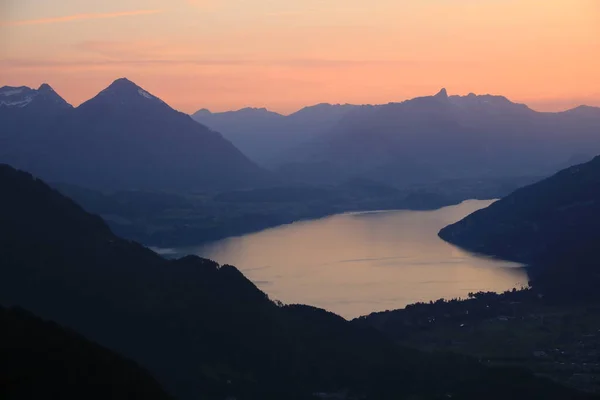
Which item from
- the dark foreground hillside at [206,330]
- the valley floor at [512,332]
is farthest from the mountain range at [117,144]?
the dark foreground hillside at [206,330]

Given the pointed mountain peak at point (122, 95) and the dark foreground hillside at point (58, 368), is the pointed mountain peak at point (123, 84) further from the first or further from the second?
the dark foreground hillside at point (58, 368)

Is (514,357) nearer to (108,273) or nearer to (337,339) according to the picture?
(337,339)

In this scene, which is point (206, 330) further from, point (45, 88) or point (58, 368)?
point (45, 88)

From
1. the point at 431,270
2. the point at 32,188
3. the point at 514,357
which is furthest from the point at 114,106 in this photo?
the point at 514,357

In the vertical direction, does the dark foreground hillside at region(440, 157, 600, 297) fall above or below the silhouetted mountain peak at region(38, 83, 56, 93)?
below

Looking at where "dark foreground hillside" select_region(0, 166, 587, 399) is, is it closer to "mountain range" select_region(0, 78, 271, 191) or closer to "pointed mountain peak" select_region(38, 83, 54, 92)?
"mountain range" select_region(0, 78, 271, 191)

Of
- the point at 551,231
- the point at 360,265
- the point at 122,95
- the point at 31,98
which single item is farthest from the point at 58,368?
the point at 122,95

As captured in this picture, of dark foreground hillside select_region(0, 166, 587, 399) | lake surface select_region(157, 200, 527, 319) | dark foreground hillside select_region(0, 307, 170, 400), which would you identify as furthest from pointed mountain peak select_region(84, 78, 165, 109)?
dark foreground hillside select_region(0, 307, 170, 400)
